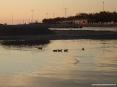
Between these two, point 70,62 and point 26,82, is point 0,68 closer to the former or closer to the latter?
point 70,62

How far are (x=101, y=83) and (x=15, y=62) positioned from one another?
1229 centimetres

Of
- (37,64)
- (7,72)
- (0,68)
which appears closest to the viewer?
(7,72)

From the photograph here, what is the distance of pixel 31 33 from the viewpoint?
8250 cm

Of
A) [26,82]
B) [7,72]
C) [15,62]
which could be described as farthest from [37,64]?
[26,82]

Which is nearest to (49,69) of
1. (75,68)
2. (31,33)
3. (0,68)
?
(75,68)

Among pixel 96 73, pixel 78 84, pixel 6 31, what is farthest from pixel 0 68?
pixel 6 31

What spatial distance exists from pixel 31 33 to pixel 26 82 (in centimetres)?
6190

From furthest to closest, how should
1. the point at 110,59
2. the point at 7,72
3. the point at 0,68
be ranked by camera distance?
1. the point at 110,59
2. the point at 0,68
3. the point at 7,72

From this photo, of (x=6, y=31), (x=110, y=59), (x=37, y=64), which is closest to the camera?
(x=37, y=64)

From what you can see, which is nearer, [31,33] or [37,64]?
[37,64]

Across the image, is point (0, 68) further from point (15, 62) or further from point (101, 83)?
point (101, 83)

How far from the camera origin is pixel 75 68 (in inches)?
1061

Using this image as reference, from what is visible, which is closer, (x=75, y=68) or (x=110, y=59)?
(x=75, y=68)

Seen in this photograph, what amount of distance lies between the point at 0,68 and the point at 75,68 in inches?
187
